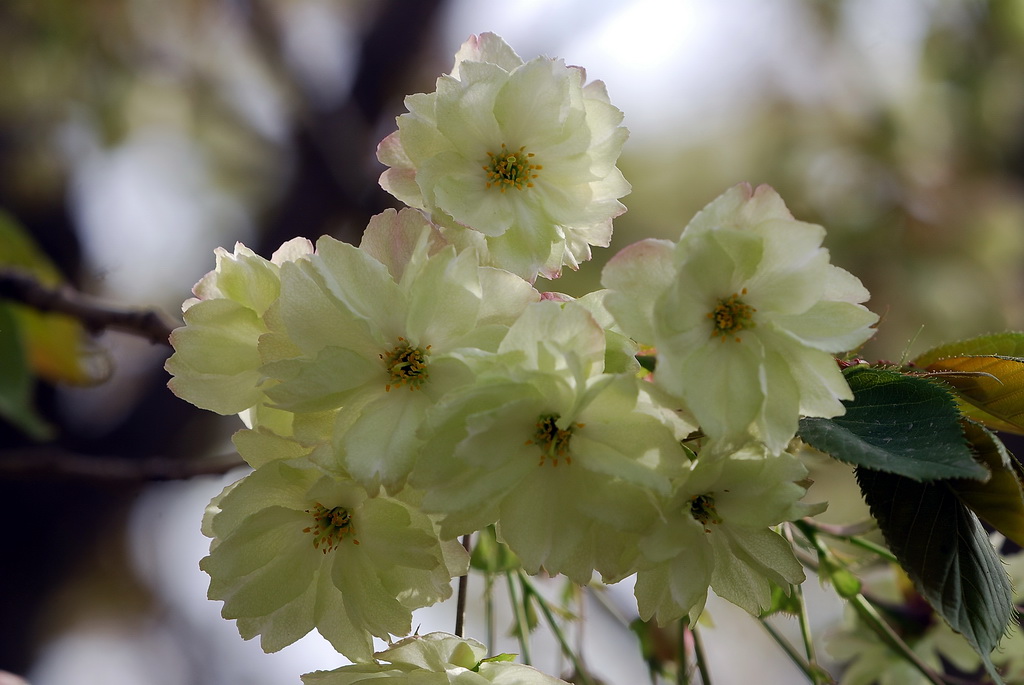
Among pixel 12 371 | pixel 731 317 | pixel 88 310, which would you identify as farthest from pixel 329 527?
pixel 12 371

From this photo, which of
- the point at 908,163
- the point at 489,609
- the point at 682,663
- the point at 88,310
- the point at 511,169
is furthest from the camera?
the point at 908,163

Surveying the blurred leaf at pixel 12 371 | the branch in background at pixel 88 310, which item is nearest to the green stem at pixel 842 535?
the branch in background at pixel 88 310

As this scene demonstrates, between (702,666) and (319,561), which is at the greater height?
(319,561)

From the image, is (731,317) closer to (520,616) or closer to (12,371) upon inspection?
(520,616)

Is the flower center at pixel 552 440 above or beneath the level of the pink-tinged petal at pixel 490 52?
beneath

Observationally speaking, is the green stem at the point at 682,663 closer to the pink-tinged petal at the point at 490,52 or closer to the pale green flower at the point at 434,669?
the pale green flower at the point at 434,669

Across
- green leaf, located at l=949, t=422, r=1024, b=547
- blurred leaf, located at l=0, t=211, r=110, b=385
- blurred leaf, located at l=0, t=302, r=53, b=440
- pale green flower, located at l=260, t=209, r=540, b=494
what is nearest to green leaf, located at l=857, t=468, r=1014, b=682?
green leaf, located at l=949, t=422, r=1024, b=547

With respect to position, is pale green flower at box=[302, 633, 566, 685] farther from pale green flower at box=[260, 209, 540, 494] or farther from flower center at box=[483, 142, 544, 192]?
flower center at box=[483, 142, 544, 192]
